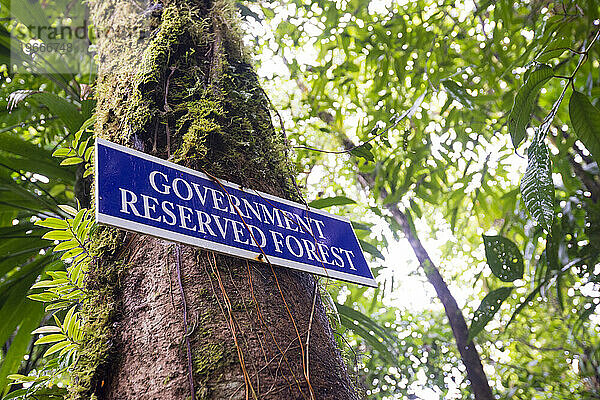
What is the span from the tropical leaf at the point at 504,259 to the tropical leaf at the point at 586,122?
0.86 metres

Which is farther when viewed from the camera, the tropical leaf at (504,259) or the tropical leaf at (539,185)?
the tropical leaf at (504,259)

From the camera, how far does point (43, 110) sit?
1.92 meters

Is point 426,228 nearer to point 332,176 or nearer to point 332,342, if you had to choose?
point 332,176

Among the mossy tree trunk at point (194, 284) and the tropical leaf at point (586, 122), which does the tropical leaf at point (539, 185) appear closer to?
the tropical leaf at point (586, 122)

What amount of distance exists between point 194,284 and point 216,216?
124mm

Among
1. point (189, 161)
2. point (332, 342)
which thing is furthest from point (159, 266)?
point (332, 342)

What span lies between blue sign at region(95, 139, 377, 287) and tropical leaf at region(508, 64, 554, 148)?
422mm

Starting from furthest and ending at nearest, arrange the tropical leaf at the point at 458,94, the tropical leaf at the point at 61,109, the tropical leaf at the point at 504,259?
the tropical leaf at the point at 504,259 < the tropical leaf at the point at 61,109 < the tropical leaf at the point at 458,94

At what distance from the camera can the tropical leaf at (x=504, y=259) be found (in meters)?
1.61

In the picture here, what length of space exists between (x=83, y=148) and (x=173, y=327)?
1.79 ft

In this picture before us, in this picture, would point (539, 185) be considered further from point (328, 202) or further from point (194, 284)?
point (328, 202)

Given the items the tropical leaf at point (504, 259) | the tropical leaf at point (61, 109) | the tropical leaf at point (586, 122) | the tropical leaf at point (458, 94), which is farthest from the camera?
the tropical leaf at point (504, 259)

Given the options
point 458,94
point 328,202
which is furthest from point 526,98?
point 328,202

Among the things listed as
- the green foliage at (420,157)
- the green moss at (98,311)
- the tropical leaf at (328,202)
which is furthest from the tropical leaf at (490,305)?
the green moss at (98,311)
